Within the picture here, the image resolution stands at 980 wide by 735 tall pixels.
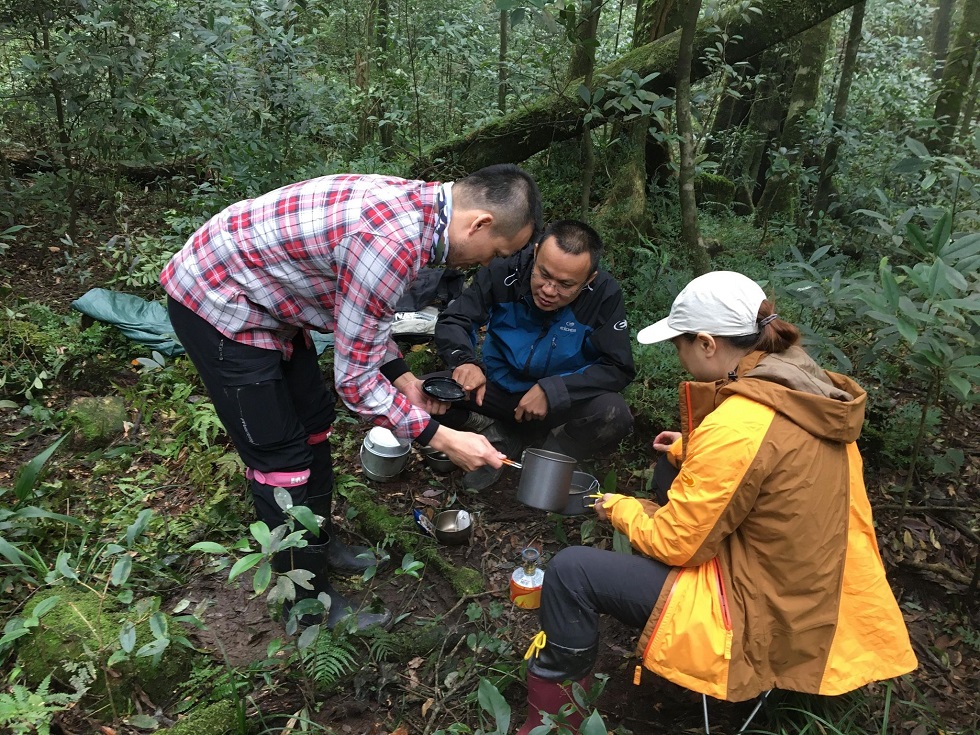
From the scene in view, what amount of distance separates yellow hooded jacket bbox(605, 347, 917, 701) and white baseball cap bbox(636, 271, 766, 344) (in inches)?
4.5

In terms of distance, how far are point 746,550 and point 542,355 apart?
1.84 metres

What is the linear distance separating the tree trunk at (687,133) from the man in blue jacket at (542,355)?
1184 millimetres

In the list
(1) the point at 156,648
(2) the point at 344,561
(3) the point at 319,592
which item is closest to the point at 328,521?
(2) the point at 344,561

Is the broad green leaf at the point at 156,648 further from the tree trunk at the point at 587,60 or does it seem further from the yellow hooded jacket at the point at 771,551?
the tree trunk at the point at 587,60

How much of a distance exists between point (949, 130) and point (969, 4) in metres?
1.51

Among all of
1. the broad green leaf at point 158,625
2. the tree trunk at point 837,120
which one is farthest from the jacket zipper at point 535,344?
the tree trunk at point 837,120

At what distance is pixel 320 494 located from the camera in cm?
307

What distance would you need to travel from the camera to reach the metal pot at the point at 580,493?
3.23 meters

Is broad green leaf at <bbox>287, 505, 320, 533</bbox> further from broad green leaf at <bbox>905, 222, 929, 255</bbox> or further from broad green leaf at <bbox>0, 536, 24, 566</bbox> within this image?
broad green leaf at <bbox>905, 222, 929, 255</bbox>

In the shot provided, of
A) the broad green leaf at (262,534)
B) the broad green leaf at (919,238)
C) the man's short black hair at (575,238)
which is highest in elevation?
the broad green leaf at (919,238)

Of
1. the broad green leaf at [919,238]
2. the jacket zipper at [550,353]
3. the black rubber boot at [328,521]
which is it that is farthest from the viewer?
the jacket zipper at [550,353]

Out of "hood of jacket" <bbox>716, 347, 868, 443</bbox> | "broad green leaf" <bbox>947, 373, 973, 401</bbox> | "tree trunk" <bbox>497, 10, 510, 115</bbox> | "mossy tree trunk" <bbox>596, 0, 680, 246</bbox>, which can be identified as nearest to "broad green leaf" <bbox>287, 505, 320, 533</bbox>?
"hood of jacket" <bbox>716, 347, 868, 443</bbox>

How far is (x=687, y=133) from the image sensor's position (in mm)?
4160

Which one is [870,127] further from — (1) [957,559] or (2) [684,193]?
(1) [957,559]
